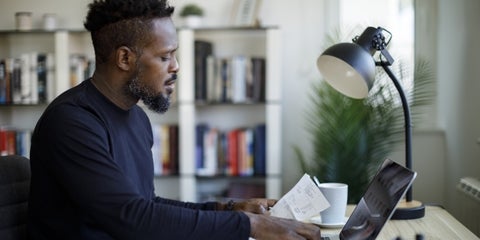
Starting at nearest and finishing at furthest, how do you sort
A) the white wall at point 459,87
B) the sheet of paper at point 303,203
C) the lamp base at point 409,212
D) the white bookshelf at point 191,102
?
the sheet of paper at point 303,203, the lamp base at point 409,212, the white wall at point 459,87, the white bookshelf at point 191,102

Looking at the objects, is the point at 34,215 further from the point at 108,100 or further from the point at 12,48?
the point at 12,48

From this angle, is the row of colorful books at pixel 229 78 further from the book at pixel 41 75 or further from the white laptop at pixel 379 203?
the white laptop at pixel 379 203

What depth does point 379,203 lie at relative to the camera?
1502 millimetres

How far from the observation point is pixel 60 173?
1.44 metres

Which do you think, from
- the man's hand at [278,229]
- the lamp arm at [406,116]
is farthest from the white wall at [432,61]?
the man's hand at [278,229]

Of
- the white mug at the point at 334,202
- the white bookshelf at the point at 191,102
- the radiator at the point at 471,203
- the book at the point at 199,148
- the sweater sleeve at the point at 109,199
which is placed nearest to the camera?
the sweater sleeve at the point at 109,199

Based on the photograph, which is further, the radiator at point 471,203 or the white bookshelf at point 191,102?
the white bookshelf at point 191,102

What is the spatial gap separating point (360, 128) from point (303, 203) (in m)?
1.73

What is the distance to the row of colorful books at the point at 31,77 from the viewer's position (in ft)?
12.0

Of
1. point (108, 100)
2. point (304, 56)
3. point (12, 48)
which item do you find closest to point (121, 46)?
point (108, 100)

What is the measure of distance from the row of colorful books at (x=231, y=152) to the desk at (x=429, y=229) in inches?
65.6

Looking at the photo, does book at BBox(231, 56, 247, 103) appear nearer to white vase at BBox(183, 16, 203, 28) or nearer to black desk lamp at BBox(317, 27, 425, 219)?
white vase at BBox(183, 16, 203, 28)

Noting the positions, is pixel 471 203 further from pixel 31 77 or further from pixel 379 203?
pixel 31 77

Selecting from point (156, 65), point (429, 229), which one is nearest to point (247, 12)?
point (156, 65)
